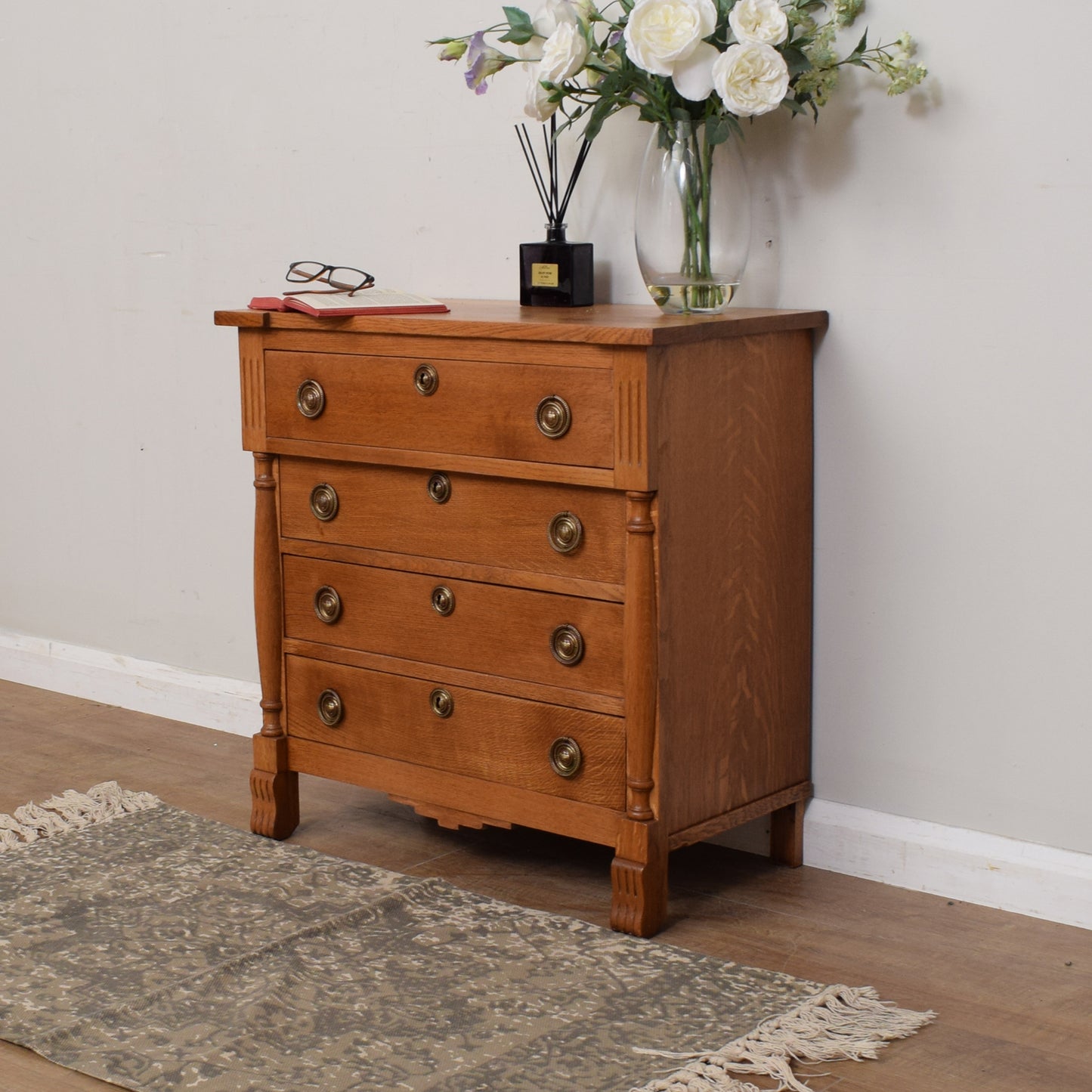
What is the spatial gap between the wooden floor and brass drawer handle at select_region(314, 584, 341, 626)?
0.38 metres

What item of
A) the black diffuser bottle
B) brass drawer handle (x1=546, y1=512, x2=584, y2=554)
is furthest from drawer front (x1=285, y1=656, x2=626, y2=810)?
the black diffuser bottle

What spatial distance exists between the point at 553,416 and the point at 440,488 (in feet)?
0.83

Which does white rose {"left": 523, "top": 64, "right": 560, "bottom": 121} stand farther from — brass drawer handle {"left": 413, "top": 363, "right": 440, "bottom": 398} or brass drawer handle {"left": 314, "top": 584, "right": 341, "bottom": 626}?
brass drawer handle {"left": 314, "top": 584, "right": 341, "bottom": 626}

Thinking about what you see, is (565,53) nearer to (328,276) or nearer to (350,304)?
(350,304)

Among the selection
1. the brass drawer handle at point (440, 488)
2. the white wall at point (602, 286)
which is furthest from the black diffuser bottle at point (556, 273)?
the brass drawer handle at point (440, 488)

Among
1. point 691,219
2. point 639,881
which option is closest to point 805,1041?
point 639,881

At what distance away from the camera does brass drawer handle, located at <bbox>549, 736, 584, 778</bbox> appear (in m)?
2.13

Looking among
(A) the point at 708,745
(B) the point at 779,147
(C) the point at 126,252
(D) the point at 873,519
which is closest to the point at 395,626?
(A) the point at 708,745

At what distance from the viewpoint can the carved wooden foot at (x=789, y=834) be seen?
2.40 metres

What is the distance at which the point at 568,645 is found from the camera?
2125 millimetres

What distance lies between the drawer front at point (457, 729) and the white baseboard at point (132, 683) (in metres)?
0.67

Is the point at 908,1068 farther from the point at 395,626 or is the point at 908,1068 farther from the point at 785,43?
the point at 785,43

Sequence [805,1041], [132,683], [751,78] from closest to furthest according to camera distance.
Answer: [805,1041], [751,78], [132,683]

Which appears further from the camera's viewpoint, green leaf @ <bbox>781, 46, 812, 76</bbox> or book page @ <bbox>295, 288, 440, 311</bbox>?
book page @ <bbox>295, 288, 440, 311</bbox>
